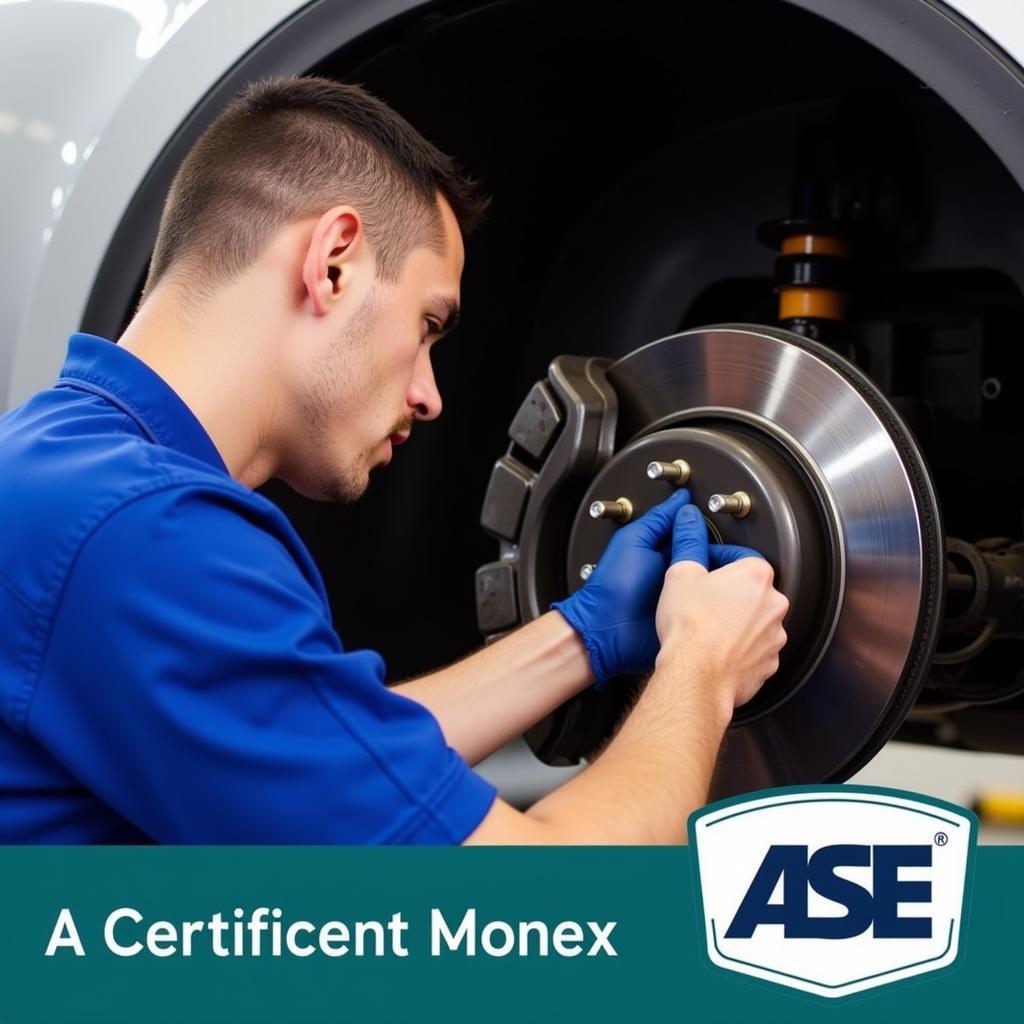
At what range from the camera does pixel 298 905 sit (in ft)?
2.25

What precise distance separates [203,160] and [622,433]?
0.35m

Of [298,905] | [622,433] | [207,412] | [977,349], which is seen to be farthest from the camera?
[977,349]

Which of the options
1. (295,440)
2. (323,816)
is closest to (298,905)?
(323,816)

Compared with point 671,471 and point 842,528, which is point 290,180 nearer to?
point 671,471

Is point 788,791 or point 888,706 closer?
point 788,791

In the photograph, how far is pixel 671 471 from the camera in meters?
1.00

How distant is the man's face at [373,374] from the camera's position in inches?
37.1

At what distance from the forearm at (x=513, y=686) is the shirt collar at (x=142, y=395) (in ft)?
0.93

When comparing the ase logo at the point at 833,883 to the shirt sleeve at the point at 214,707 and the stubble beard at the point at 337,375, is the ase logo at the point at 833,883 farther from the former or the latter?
the stubble beard at the point at 337,375

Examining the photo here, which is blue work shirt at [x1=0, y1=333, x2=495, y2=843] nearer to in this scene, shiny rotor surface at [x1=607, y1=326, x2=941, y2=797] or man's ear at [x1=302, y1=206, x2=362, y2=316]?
man's ear at [x1=302, y1=206, x2=362, y2=316]

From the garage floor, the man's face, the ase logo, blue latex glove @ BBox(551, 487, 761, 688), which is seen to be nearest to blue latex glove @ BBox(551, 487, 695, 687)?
blue latex glove @ BBox(551, 487, 761, 688)

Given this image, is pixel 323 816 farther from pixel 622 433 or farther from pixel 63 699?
pixel 622 433

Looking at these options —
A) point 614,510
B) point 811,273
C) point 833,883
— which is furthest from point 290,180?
point 833,883

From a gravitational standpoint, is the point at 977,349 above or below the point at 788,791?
above
